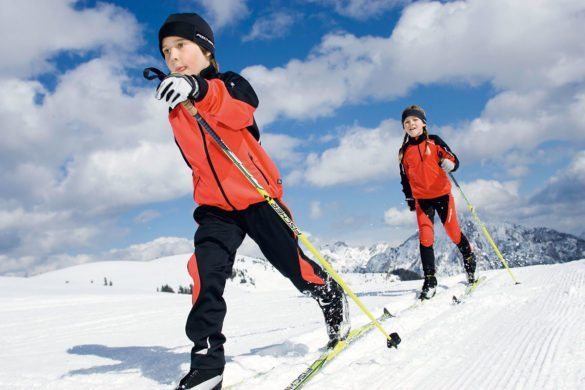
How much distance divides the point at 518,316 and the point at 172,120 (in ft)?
11.3

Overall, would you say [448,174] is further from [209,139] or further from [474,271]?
[209,139]

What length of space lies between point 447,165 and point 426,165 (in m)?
0.30

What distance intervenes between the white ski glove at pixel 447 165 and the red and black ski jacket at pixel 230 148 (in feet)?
12.7

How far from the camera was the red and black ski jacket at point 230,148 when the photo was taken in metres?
2.80

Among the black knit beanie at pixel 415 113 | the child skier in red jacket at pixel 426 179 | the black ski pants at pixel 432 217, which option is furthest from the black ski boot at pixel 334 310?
the black knit beanie at pixel 415 113

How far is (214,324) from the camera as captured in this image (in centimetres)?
270

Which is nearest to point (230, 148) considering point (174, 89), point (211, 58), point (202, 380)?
point (174, 89)

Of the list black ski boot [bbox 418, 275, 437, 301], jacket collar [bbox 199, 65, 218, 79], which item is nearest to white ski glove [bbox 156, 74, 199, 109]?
jacket collar [bbox 199, 65, 218, 79]

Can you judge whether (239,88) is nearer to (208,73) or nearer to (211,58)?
(208,73)

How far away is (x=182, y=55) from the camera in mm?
3098

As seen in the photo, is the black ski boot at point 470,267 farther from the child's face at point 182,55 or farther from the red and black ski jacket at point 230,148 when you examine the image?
the child's face at point 182,55

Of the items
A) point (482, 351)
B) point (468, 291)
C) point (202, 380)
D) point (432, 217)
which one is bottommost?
point (482, 351)

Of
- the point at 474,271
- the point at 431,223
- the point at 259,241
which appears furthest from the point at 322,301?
the point at 474,271

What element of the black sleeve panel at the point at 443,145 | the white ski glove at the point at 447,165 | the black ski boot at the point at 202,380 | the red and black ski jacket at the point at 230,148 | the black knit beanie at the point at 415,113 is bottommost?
the black ski boot at the point at 202,380
